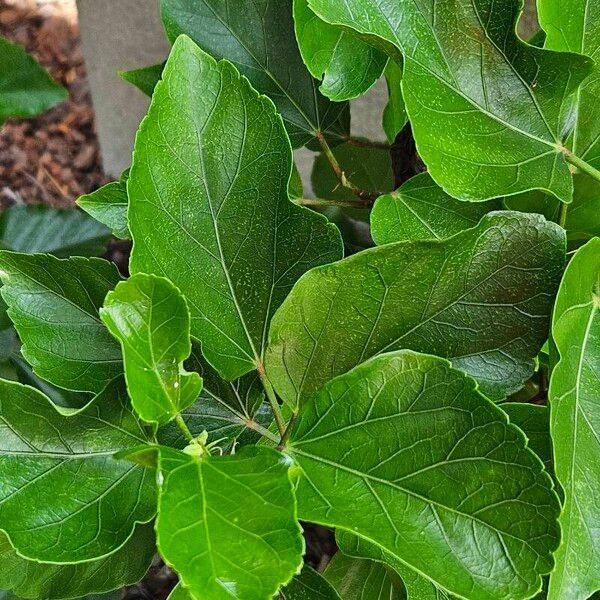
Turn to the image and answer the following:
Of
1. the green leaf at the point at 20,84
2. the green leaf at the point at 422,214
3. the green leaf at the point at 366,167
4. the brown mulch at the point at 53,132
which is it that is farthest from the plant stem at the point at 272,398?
the brown mulch at the point at 53,132

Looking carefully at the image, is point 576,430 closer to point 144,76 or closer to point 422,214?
point 422,214

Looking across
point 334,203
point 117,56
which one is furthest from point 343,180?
point 117,56

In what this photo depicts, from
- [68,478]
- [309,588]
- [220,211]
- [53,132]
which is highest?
[220,211]

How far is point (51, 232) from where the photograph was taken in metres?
1.04

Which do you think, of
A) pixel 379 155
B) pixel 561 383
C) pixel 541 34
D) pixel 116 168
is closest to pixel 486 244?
pixel 561 383

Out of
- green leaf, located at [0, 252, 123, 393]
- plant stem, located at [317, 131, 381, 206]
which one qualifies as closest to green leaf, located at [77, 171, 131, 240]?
green leaf, located at [0, 252, 123, 393]

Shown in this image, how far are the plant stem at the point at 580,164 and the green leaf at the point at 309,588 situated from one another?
0.27 metres

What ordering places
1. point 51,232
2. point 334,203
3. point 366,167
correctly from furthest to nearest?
point 51,232
point 366,167
point 334,203

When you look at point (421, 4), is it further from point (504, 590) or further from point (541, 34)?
point (504, 590)

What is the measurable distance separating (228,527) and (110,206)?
246 mm

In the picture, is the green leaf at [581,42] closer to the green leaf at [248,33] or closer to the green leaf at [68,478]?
the green leaf at [248,33]

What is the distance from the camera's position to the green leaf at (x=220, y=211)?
13.6 inches

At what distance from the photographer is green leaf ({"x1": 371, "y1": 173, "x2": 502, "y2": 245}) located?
437mm

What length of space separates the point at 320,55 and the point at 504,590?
11.6 inches
